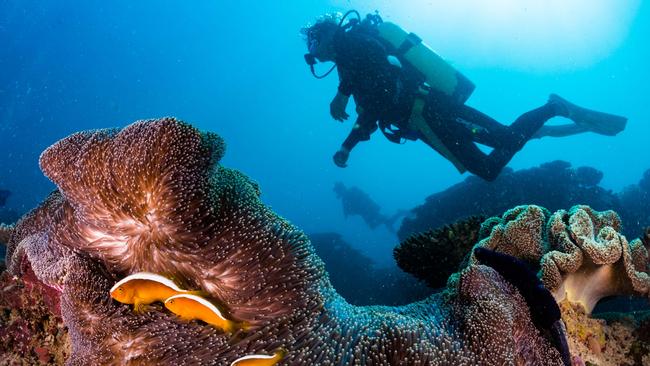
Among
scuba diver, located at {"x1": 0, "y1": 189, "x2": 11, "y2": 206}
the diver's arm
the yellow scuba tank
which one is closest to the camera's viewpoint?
the diver's arm

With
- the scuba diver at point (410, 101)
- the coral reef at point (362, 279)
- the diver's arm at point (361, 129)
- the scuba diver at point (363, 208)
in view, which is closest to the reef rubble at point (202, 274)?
the coral reef at point (362, 279)

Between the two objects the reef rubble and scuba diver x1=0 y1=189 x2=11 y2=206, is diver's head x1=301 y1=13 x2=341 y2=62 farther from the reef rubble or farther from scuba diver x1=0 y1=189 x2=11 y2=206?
scuba diver x1=0 y1=189 x2=11 y2=206

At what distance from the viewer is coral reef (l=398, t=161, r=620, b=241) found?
39.9ft

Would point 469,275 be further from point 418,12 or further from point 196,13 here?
point 196,13

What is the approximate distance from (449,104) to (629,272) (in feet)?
22.7

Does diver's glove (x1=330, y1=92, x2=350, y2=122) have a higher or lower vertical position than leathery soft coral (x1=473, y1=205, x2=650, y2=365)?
higher

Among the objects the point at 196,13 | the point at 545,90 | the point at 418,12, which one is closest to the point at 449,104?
the point at 418,12

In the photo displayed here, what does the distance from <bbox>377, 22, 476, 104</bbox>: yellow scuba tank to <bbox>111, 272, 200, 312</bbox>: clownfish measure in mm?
8604

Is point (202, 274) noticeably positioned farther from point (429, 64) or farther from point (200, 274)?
point (429, 64)

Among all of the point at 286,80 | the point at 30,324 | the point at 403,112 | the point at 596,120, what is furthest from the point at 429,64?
the point at 286,80

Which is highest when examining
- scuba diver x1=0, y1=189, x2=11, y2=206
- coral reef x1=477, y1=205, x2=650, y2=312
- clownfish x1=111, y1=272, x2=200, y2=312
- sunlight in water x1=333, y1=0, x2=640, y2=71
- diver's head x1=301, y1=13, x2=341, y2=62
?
sunlight in water x1=333, y1=0, x2=640, y2=71

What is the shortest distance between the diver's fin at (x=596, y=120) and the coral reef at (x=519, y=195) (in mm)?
2558

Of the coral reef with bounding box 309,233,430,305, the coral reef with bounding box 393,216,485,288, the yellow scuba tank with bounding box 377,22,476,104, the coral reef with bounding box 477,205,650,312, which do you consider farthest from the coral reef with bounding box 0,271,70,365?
the yellow scuba tank with bounding box 377,22,476,104

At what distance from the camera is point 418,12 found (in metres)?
88.8
